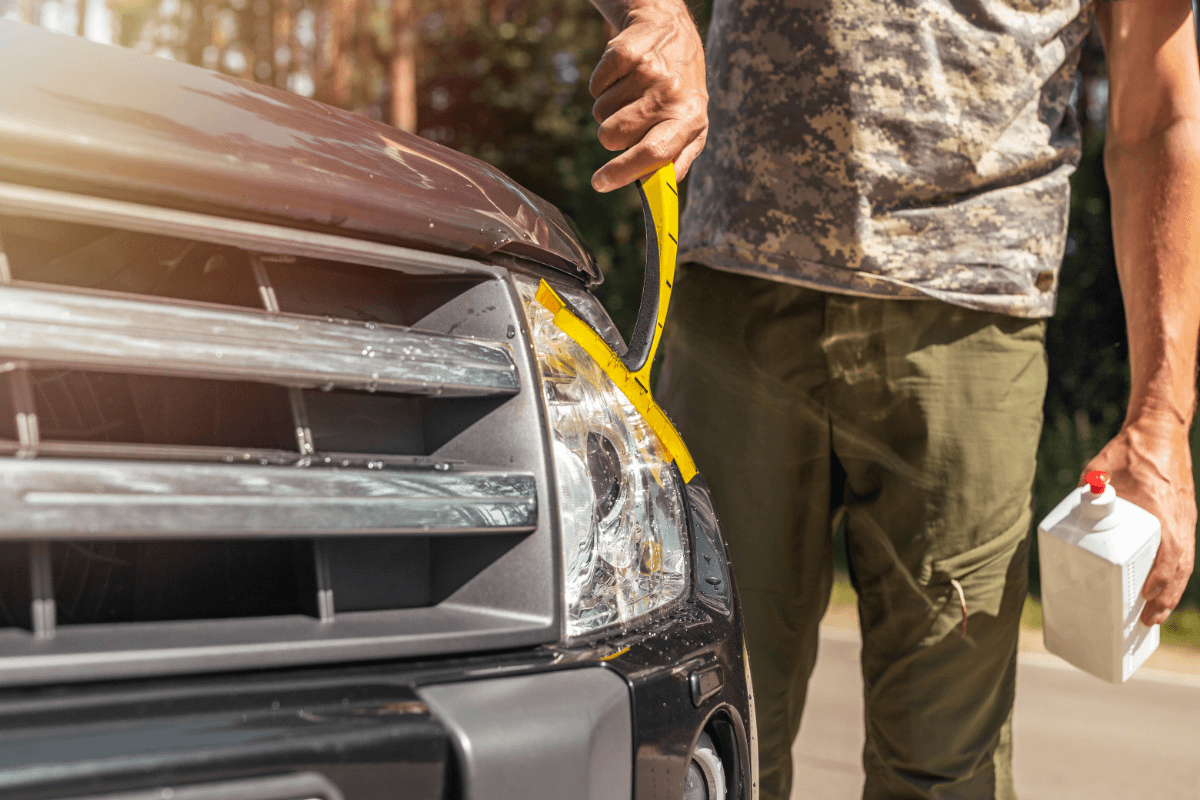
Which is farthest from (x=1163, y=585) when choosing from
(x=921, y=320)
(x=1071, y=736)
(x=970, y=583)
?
(x=1071, y=736)

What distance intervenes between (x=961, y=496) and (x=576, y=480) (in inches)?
39.3

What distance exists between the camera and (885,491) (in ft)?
5.86


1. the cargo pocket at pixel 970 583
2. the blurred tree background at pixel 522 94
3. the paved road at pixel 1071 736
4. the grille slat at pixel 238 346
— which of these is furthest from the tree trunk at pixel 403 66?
the grille slat at pixel 238 346

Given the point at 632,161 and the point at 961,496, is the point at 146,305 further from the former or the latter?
the point at 961,496

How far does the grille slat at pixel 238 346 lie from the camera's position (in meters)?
0.70

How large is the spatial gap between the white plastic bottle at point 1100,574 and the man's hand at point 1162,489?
0.03 meters

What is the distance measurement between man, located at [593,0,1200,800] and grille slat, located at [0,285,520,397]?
0.95m

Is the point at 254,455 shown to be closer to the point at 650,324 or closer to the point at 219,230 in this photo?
the point at 219,230

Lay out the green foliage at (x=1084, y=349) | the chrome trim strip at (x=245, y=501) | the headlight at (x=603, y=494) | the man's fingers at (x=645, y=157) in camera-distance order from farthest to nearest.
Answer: the green foliage at (x=1084, y=349)
the man's fingers at (x=645, y=157)
the headlight at (x=603, y=494)
the chrome trim strip at (x=245, y=501)

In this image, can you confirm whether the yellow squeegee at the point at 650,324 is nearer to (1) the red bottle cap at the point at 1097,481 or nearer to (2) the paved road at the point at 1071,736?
(1) the red bottle cap at the point at 1097,481

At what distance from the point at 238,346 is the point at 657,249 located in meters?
0.60

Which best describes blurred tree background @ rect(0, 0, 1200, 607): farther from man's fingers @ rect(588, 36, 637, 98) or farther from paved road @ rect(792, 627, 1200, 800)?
paved road @ rect(792, 627, 1200, 800)

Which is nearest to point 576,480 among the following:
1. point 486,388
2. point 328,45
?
point 486,388

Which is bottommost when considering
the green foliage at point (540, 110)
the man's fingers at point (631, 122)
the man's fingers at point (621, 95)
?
the man's fingers at point (631, 122)
